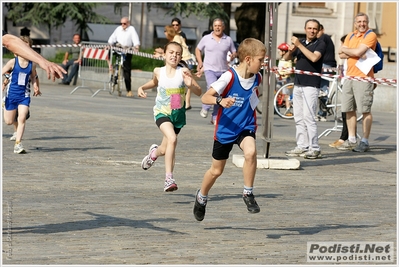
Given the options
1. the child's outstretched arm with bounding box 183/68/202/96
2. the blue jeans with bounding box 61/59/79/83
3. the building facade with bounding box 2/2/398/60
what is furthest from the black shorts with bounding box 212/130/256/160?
the building facade with bounding box 2/2/398/60

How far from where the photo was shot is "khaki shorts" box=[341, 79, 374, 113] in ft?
46.2

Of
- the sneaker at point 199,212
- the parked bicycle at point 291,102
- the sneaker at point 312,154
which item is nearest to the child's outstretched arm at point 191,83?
the sneaker at point 199,212

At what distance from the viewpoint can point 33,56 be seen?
6188mm

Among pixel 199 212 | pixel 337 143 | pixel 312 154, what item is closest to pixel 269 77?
pixel 312 154

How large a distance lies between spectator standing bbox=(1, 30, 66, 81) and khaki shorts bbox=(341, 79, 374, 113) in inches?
326

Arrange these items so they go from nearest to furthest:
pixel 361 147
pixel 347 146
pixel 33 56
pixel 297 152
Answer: pixel 33 56
pixel 297 152
pixel 361 147
pixel 347 146

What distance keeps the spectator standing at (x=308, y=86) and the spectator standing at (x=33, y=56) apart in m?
6.93

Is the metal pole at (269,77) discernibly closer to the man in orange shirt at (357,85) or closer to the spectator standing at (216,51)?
the man in orange shirt at (357,85)

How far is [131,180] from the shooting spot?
10.5m

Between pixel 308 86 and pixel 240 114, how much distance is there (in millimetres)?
5201

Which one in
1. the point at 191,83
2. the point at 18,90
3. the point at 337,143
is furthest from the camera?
the point at 337,143

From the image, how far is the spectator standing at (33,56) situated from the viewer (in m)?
5.79

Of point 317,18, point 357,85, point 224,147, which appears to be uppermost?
point 317,18

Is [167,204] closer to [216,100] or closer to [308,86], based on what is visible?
[216,100]
